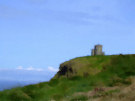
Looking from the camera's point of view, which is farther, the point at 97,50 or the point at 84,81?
the point at 97,50

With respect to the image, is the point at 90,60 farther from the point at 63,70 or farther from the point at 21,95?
the point at 21,95

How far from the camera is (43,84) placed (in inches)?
1127

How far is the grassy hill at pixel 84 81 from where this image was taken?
24.0 meters

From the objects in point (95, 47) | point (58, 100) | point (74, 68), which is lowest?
point (58, 100)

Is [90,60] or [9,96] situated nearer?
[9,96]

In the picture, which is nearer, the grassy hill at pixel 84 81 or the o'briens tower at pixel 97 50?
the grassy hill at pixel 84 81

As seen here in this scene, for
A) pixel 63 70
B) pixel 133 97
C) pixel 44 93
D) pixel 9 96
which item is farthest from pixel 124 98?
pixel 63 70

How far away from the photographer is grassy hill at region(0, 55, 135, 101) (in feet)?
78.8

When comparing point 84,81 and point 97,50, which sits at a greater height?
point 97,50

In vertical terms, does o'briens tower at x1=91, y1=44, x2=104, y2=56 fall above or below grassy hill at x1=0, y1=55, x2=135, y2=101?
above

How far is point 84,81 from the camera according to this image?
28375mm

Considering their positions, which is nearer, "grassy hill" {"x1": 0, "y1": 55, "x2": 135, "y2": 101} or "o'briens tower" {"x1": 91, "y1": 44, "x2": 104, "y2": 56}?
"grassy hill" {"x1": 0, "y1": 55, "x2": 135, "y2": 101}

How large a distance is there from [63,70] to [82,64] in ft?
9.03

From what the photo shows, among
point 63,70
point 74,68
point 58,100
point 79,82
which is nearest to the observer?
point 58,100
